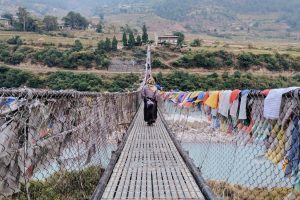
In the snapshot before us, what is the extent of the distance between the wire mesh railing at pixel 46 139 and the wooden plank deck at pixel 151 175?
35cm

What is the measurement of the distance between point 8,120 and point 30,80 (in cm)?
3305

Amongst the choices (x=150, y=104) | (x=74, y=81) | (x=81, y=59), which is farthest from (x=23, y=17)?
(x=150, y=104)

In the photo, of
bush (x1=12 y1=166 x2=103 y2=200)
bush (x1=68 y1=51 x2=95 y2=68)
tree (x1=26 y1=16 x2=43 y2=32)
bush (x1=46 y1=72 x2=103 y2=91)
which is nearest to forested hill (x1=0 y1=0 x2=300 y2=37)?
tree (x1=26 y1=16 x2=43 y2=32)

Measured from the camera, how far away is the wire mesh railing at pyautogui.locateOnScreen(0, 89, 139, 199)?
1.85 metres

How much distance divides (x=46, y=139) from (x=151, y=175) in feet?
4.39

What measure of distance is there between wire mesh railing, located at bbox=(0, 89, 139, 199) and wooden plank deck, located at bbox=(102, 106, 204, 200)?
35 cm

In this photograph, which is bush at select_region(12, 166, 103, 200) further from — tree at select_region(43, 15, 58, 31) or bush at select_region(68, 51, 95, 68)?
tree at select_region(43, 15, 58, 31)

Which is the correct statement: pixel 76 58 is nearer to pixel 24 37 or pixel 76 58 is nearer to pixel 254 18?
pixel 24 37

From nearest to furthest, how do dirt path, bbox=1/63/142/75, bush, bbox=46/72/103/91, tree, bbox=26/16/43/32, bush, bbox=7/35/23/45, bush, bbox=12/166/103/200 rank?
bush, bbox=12/166/103/200 < bush, bbox=46/72/103/91 < dirt path, bbox=1/63/142/75 < bush, bbox=7/35/23/45 < tree, bbox=26/16/43/32

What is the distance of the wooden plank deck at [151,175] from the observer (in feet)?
9.72

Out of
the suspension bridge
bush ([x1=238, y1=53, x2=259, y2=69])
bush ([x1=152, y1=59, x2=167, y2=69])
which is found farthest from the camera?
bush ([x1=238, y1=53, x2=259, y2=69])


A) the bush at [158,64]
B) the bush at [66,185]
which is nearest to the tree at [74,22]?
the bush at [158,64]

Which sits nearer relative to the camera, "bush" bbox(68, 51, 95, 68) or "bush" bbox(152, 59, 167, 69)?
"bush" bbox(68, 51, 95, 68)

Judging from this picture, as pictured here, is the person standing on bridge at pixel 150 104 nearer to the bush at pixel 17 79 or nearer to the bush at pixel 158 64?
the bush at pixel 17 79
